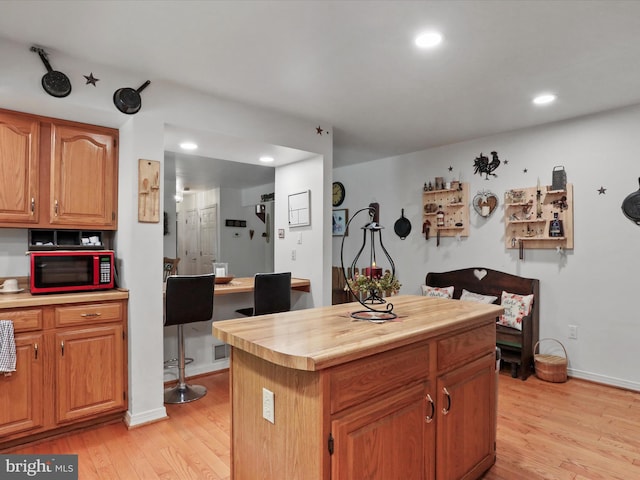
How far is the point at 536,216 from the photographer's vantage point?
386 cm

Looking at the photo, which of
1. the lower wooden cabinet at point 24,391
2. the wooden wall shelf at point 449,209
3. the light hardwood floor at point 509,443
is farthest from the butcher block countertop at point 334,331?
the wooden wall shelf at point 449,209

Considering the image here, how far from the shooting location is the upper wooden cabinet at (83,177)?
2.70 meters

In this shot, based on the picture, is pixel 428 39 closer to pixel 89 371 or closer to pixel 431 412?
pixel 431 412

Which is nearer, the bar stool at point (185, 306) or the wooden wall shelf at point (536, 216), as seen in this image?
the bar stool at point (185, 306)

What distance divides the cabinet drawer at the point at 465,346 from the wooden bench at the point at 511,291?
182cm

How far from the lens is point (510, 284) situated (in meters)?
4.04

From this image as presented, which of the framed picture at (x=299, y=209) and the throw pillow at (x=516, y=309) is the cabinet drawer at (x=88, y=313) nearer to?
the framed picture at (x=299, y=209)

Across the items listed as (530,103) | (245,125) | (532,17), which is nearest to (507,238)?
(530,103)

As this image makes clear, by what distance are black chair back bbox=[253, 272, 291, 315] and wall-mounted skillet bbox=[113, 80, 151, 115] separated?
1.58m

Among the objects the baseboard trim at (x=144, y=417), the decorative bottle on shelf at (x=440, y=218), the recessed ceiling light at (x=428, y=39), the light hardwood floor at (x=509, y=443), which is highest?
the recessed ceiling light at (x=428, y=39)

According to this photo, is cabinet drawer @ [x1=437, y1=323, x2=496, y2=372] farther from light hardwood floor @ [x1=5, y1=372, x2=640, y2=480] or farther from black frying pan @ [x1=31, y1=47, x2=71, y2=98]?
black frying pan @ [x1=31, y1=47, x2=71, y2=98]

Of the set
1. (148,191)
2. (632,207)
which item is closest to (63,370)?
(148,191)

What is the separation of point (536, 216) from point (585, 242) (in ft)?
1.60

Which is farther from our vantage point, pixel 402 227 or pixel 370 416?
pixel 402 227
